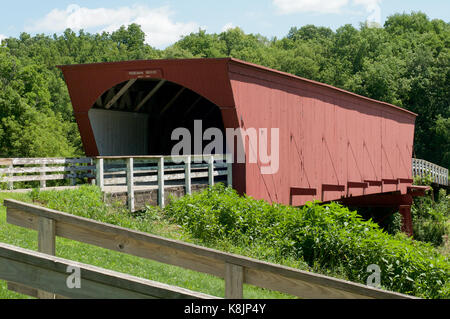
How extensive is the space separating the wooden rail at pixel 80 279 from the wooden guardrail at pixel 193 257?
25.8 inches

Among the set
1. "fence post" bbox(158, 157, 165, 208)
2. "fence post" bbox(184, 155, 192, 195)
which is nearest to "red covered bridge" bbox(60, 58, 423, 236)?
"fence post" bbox(184, 155, 192, 195)

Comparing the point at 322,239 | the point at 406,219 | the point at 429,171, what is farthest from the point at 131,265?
the point at 429,171

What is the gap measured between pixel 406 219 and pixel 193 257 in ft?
90.9

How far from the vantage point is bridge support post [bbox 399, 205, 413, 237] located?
2958cm

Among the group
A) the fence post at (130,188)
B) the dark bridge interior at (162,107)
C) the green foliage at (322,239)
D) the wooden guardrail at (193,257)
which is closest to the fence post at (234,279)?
the wooden guardrail at (193,257)

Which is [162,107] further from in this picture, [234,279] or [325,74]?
[325,74]

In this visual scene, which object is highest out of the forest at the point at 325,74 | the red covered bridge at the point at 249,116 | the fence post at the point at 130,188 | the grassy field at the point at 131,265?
the forest at the point at 325,74

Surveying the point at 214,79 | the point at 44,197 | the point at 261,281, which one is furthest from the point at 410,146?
the point at 261,281

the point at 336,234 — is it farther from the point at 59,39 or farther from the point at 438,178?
the point at 59,39

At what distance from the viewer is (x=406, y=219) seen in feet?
98.0

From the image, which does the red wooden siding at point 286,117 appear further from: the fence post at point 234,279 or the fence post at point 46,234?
the fence post at point 234,279

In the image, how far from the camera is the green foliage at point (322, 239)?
30.1 ft

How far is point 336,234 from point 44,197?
5245 millimetres

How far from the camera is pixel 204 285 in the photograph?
25.5 feet
